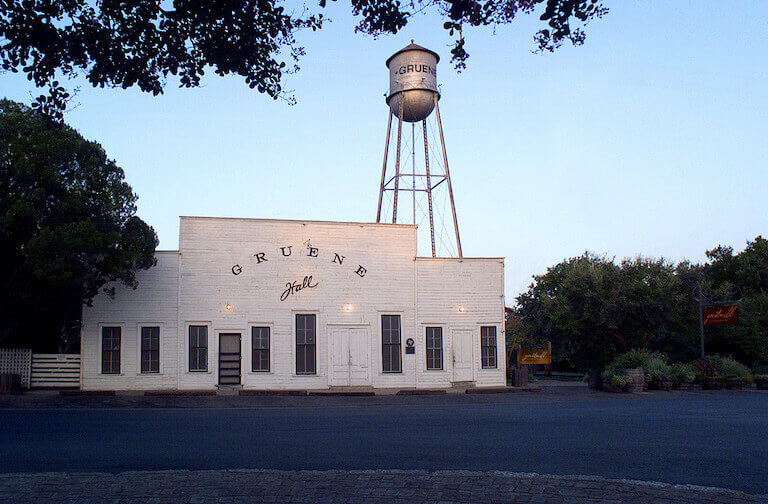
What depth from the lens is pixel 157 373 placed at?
26656mm

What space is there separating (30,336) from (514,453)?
2403cm

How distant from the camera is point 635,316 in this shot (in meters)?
38.7

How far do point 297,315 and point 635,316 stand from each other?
19838 millimetres

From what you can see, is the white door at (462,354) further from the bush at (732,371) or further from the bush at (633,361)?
the bush at (732,371)

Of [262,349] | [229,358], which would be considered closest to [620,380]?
[262,349]

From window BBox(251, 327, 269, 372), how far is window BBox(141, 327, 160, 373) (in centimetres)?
346

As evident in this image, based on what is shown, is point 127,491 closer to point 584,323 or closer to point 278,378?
point 278,378

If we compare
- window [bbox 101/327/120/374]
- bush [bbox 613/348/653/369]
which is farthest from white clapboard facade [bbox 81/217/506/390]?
bush [bbox 613/348/653/369]

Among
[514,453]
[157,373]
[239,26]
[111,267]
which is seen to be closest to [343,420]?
[514,453]

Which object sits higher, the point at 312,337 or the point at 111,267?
the point at 111,267

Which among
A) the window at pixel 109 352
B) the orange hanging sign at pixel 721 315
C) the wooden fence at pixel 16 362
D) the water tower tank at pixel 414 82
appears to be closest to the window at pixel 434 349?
the water tower tank at pixel 414 82

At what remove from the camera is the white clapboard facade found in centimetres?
2672

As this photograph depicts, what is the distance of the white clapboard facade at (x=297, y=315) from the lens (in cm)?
2672

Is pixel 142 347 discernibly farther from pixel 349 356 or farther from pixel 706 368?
pixel 706 368
